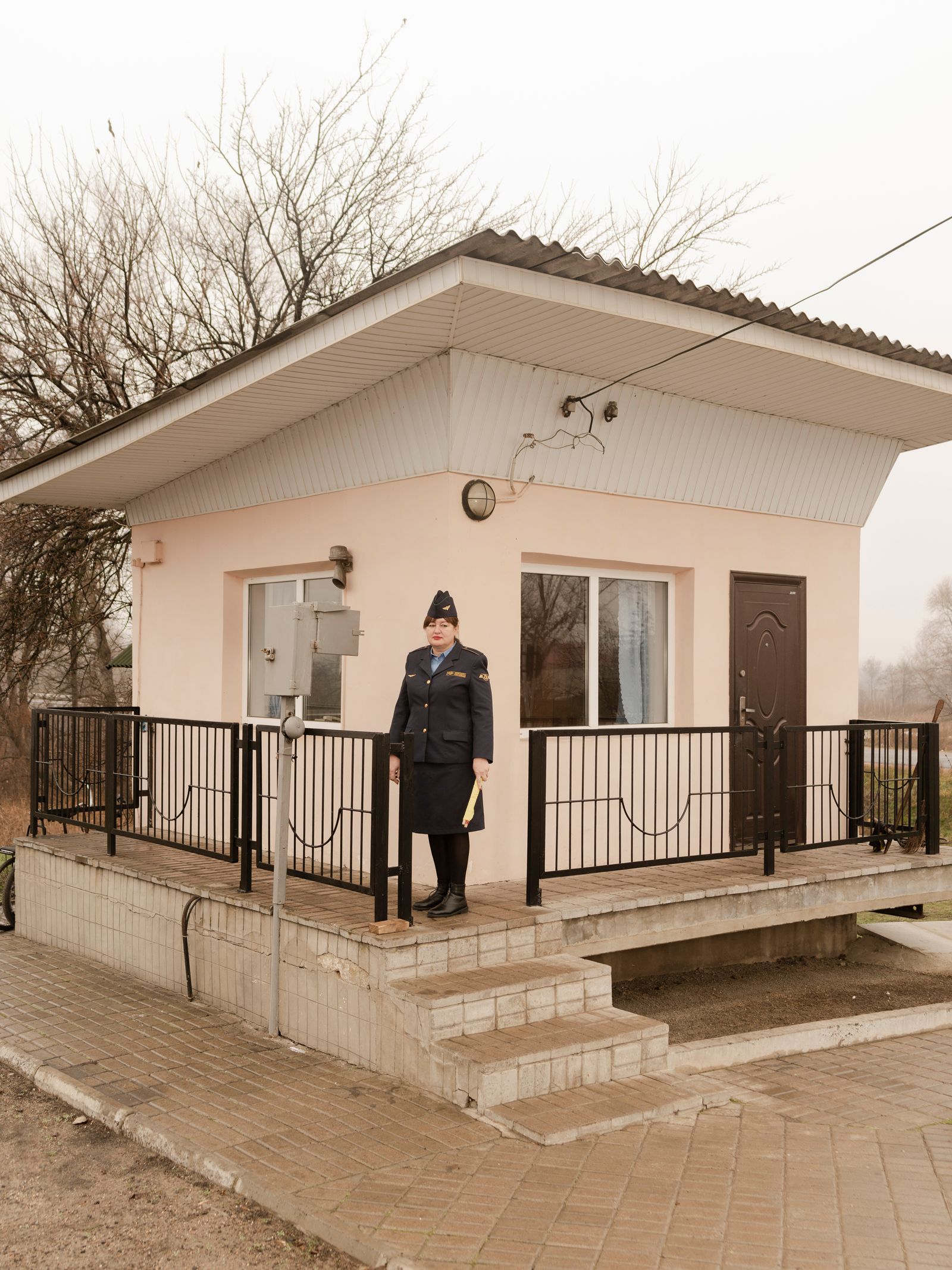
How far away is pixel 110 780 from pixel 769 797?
465 centimetres

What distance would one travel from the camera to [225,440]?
348 inches

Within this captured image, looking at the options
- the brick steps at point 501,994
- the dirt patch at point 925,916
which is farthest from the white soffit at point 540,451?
the dirt patch at point 925,916

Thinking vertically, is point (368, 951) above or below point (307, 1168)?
above

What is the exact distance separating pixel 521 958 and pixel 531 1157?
1.58 metres

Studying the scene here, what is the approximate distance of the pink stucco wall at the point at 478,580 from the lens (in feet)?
24.3

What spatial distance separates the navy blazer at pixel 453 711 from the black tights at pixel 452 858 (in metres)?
0.45

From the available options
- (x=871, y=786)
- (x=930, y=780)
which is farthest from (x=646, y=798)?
(x=930, y=780)

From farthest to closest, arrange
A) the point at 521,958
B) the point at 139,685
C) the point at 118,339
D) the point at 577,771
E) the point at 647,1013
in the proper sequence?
the point at 118,339
the point at 139,685
the point at 577,771
the point at 647,1013
the point at 521,958

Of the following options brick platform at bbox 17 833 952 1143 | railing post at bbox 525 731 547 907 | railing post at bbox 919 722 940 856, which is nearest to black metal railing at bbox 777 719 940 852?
railing post at bbox 919 722 940 856

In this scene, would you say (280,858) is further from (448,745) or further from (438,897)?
(448,745)

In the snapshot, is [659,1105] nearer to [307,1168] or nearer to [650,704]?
[307,1168]

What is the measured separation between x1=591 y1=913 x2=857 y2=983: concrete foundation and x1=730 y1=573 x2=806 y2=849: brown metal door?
0.74 m

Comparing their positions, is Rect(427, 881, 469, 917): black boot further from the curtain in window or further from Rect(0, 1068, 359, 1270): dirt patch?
the curtain in window

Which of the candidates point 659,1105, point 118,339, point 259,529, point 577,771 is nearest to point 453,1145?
point 659,1105
